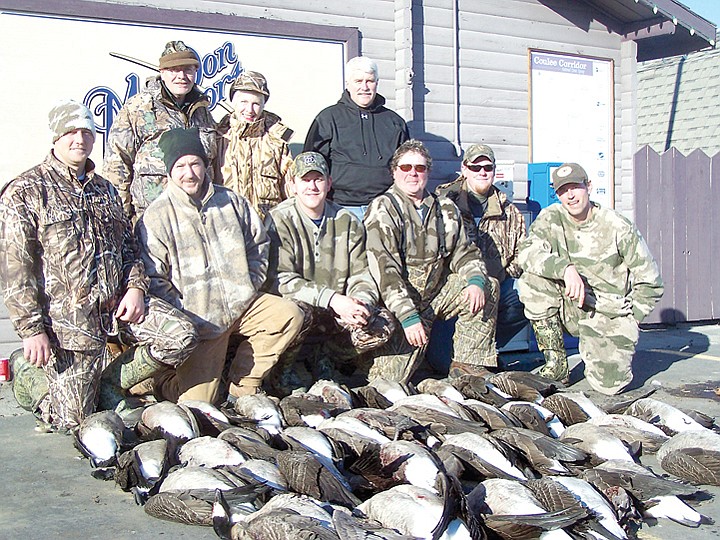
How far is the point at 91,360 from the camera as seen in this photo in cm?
555

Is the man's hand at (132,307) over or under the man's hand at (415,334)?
over

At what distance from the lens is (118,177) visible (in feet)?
20.9

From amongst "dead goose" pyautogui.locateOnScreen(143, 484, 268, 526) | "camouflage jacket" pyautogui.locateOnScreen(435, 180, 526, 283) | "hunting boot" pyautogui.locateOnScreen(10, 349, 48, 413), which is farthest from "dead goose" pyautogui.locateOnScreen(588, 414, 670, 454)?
"hunting boot" pyautogui.locateOnScreen(10, 349, 48, 413)

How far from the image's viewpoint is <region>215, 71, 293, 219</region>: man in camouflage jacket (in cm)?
656

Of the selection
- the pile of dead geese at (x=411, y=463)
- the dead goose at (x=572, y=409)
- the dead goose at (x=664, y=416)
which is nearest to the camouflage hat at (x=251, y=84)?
the pile of dead geese at (x=411, y=463)

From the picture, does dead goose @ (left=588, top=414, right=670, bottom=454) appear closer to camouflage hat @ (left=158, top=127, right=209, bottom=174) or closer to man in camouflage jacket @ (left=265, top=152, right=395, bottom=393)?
man in camouflage jacket @ (left=265, top=152, right=395, bottom=393)

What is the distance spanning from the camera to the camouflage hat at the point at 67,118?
210 inches

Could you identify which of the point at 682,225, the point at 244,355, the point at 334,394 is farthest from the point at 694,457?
the point at 682,225

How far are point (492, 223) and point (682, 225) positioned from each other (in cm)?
381

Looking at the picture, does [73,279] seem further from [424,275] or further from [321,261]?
[424,275]

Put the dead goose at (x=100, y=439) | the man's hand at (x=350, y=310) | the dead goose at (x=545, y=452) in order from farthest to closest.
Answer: the man's hand at (x=350, y=310) → the dead goose at (x=100, y=439) → the dead goose at (x=545, y=452)

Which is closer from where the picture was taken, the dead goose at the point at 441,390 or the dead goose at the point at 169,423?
the dead goose at the point at 169,423

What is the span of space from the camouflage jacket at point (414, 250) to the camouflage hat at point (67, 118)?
2.29 meters

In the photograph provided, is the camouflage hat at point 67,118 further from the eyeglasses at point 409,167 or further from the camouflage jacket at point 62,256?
the eyeglasses at point 409,167
